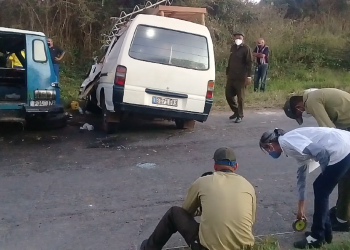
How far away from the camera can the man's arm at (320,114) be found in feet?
14.2

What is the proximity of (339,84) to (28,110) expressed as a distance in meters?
11.0

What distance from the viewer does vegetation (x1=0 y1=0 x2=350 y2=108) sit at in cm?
1512

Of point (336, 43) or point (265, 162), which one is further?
point (336, 43)

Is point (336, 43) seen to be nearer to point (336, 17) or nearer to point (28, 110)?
point (336, 17)

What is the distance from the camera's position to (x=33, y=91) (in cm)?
777

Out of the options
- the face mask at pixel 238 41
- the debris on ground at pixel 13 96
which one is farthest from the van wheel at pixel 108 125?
the face mask at pixel 238 41

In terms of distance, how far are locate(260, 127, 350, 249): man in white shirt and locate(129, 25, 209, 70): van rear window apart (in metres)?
3.92

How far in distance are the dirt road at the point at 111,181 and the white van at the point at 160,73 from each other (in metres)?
0.53

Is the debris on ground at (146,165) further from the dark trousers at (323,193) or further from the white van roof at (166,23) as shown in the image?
the dark trousers at (323,193)

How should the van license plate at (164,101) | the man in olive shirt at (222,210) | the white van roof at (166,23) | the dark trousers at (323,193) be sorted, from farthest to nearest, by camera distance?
the white van roof at (166,23) → the van license plate at (164,101) → the dark trousers at (323,193) → the man in olive shirt at (222,210)

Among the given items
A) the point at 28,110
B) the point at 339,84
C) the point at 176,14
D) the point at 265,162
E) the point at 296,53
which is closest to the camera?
the point at 265,162

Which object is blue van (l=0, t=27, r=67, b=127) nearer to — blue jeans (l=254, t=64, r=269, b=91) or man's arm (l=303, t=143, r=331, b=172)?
man's arm (l=303, t=143, r=331, b=172)

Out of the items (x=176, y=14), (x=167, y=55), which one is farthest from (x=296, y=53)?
(x=167, y=55)

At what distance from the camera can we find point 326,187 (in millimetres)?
3969
